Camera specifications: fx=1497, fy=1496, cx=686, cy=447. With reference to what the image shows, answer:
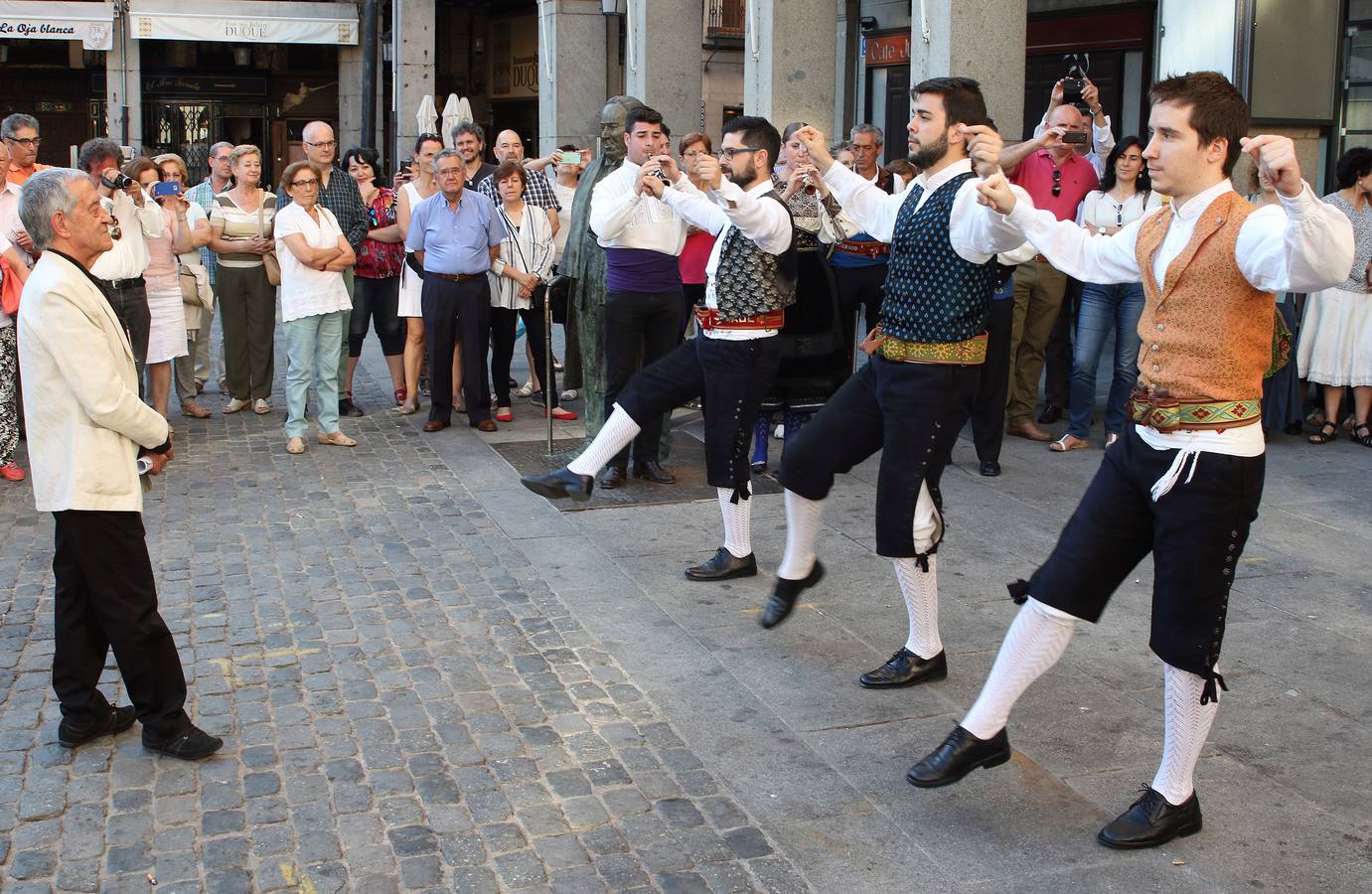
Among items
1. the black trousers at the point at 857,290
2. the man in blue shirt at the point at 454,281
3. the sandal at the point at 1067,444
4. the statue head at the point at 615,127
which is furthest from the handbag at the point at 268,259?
the sandal at the point at 1067,444

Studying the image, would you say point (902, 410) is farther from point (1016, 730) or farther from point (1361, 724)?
point (1361, 724)

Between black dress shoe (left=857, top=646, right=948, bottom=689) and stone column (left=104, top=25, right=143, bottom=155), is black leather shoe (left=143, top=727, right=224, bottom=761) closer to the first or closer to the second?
black dress shoe (left=857, top=646, right=948, bottom=689)

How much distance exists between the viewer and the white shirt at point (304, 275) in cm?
959

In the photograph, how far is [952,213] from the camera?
488 cm

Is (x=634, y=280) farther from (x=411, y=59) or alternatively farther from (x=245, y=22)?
(x=245, y=22)

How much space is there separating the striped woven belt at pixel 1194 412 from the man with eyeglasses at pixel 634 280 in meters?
4.26

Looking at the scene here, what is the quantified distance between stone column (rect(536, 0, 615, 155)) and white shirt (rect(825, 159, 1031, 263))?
1343cm

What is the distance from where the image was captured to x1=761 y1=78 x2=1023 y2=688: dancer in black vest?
4969mm

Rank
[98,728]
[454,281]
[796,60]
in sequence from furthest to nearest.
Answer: [796,60]
[454,281]
[98,728]

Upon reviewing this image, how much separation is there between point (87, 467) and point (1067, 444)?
262 inches

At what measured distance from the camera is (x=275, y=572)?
6.85 metres

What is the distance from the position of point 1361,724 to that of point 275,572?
4545mm

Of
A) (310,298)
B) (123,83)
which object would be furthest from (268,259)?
(123,83)

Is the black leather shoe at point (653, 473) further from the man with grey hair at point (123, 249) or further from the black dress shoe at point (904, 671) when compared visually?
the black dress shoe at point (904, 671)
